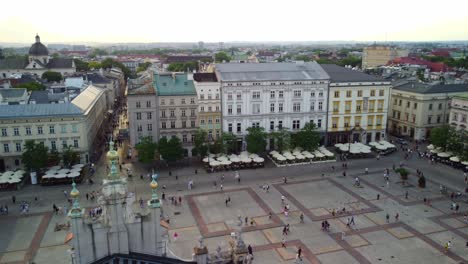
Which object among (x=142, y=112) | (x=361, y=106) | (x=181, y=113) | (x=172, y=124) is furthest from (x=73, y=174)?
(x=361, y=106)

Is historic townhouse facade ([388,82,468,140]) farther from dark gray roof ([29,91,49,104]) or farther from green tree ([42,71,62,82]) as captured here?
green tree ([42,71,62,82])

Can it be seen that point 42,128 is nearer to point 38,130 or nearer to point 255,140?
point 38,130

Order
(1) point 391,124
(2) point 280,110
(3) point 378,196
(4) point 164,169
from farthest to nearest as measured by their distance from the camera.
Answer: (1) point 391,124
(2) point 280,110
(4) point 164,169
(3) point 378,196

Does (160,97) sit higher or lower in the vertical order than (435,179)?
higher

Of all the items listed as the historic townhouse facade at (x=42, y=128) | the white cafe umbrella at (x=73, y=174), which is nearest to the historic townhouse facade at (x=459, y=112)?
the white cafe umbrella at (x=73, y=174)

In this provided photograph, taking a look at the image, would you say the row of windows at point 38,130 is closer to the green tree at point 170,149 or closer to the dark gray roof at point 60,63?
the green tree at point 170,149

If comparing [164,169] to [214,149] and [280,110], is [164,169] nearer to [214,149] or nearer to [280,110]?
[214,149]

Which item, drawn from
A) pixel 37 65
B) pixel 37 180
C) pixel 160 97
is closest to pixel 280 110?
pixel 160 97
